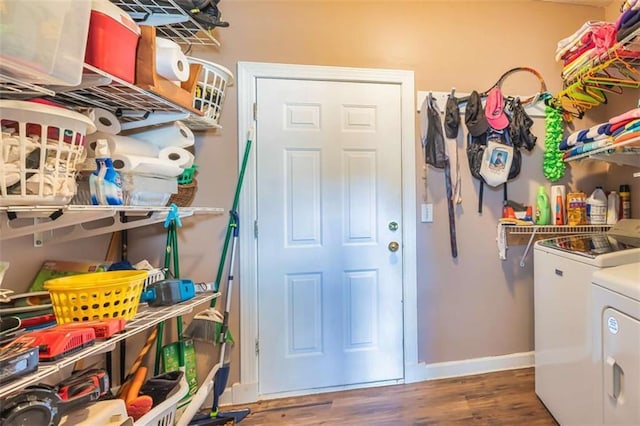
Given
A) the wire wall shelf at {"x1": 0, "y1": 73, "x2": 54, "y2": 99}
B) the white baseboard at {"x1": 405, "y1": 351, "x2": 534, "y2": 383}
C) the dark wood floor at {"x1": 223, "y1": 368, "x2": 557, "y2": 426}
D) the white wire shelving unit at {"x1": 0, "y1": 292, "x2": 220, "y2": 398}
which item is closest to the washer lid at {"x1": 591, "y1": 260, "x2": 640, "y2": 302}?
the dark wood floor at {"x1": 223, "y1": 368, "x2": 557, "y2": 426}

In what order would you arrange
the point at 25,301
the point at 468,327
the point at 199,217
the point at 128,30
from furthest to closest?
the point at 468,327 → the point at 199,217 → the point at 25,301 → the point at 128,30

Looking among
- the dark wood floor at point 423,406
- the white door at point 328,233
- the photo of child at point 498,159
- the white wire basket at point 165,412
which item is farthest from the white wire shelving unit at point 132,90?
the photo of child at point 498,159

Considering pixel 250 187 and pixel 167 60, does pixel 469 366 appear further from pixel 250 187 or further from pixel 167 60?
pixel 167 60

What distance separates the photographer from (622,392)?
121 cm

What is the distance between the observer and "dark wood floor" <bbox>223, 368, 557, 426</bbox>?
68.2 inches

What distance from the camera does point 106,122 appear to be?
1.22 m

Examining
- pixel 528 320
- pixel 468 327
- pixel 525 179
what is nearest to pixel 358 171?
pixel 525 179

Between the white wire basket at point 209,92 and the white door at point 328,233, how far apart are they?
28 centimetres

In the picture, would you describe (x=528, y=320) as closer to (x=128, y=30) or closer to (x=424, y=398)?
(x=424, y=398)

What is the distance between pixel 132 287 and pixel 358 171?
1.41 meters

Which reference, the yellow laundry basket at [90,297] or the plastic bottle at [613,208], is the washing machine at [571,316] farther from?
the yellow laundry basket at [90,297]

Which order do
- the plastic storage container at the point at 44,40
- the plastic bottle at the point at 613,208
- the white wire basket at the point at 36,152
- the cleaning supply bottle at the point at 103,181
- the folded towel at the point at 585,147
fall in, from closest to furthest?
the plastic storage container at the point at 44,40, the white wire basket at the point at 36,152, the cleaning supply bottle at the point at 103,181, the folded towel at the point at 585,147, the plastic bottle at the point at 613,208

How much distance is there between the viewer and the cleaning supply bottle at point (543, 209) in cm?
209

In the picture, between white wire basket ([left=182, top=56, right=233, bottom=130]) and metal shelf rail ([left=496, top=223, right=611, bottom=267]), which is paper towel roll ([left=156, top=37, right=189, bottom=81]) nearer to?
white wire basket ([left=182, top=56, right=233, bottom=130])
